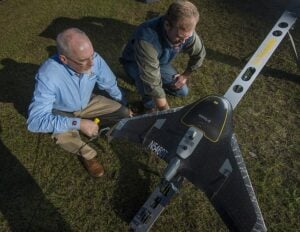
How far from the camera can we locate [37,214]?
502 cm

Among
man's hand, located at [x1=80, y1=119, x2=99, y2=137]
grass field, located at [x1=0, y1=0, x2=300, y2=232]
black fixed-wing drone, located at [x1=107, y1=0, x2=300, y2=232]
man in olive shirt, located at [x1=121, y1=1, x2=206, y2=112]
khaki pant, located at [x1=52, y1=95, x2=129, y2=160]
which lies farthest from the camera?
khaki pant, located at [x1=52, y1=95, x2=129, y2=160]

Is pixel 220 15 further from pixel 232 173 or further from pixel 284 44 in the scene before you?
pixel 232 173

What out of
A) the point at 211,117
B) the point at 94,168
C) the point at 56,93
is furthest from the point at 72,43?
the point at 94,168

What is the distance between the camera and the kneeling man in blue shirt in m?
4.29

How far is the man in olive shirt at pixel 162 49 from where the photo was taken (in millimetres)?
4426

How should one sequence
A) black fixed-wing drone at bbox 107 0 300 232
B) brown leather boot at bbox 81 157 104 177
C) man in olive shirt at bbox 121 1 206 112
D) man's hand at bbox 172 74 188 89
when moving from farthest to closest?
man's hand at bbox 172 74 188 89, brown leather boot at bbox 81 157 104 177, man in olive shirt at bbox 121 1 206 112, black fixed-wing drone at bbox 107 0 300 232

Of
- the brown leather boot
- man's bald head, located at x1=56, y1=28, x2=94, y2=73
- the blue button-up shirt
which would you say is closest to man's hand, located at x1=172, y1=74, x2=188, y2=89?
the blue button-up shirt

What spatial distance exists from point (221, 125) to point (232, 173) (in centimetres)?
56

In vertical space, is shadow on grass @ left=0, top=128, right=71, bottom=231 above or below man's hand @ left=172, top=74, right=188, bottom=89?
below

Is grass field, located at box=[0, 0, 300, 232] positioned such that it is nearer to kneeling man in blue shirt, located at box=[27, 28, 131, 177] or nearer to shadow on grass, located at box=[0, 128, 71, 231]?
shadow on grass, located at box=[0, 128, 71, 231]

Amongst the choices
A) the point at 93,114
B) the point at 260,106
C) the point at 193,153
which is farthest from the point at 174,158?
the point at 260,106

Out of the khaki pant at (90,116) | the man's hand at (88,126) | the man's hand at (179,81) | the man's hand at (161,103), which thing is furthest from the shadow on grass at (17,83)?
the man's hand at (179,81)

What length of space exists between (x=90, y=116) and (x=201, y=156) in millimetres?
2026

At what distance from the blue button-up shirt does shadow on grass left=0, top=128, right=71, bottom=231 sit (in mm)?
1157
